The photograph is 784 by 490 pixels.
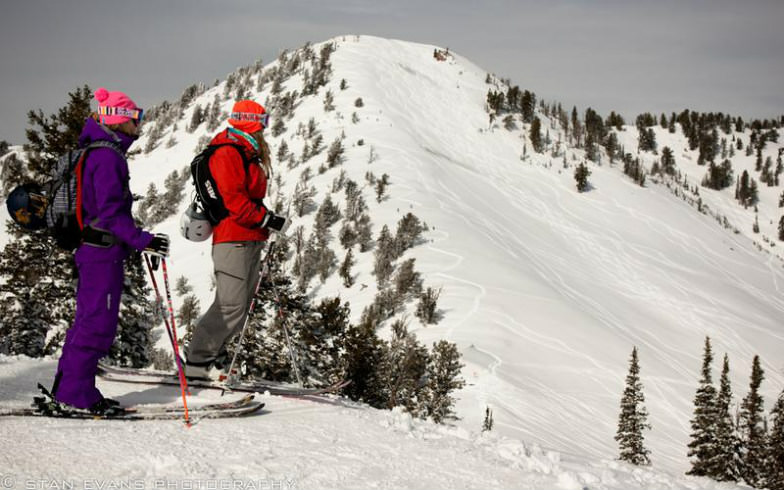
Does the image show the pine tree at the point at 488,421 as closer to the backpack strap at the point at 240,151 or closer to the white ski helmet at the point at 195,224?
the white ski helmet at the point at 195,224

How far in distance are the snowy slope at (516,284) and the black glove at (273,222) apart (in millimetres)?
1688

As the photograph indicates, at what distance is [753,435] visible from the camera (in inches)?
963

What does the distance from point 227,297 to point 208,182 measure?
3.58 feet

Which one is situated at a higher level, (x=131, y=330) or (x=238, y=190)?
(x=238, y=190)

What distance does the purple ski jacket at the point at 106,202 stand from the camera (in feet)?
13.7

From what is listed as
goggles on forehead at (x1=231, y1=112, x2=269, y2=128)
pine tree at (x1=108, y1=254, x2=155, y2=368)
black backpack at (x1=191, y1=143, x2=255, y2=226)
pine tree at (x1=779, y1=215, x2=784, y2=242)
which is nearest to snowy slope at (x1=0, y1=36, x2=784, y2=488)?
black backpack at (x1=191, y1=143, x2=255, y2=226)

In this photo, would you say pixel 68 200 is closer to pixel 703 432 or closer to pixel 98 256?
pixel 98 256

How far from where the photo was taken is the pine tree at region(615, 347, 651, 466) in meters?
16.4

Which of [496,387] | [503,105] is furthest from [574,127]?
[496,387]

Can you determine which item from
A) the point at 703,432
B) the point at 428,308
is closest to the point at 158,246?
the point at 428,308

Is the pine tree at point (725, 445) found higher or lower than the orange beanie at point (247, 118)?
lower

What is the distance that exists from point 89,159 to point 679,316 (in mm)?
32255

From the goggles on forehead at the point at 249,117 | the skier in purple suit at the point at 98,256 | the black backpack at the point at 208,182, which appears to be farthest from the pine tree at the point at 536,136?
the skier in purple suit at the point at 98,256

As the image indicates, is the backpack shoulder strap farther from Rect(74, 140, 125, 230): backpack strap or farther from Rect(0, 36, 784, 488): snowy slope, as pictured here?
Rect(0, 36, 784, 488): snowy slope
